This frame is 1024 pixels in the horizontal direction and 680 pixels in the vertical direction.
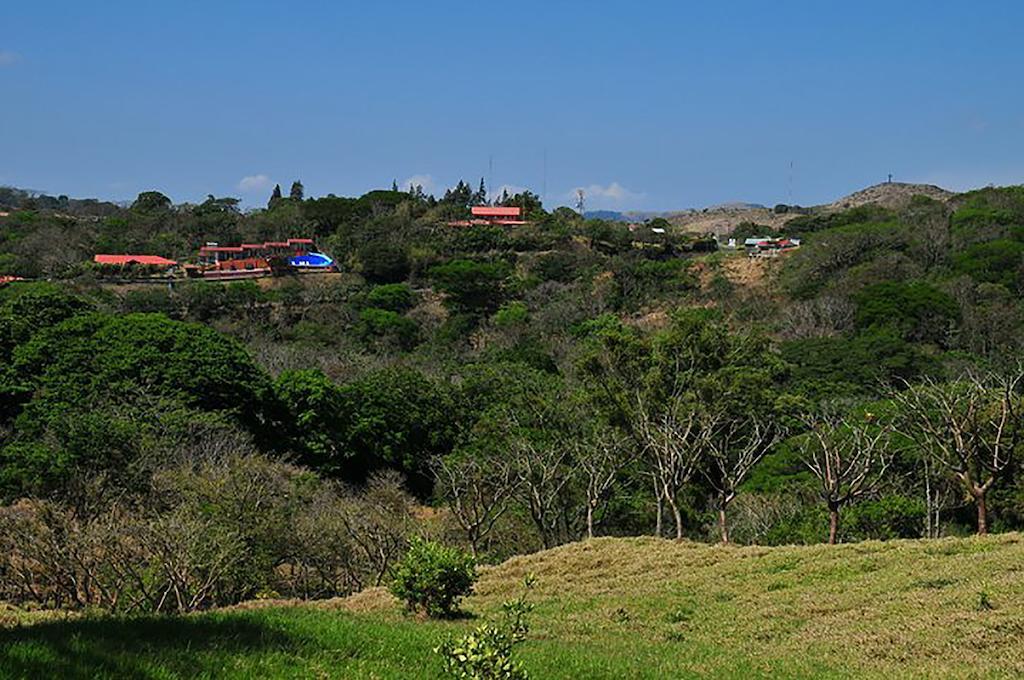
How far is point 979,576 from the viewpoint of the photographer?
1277cm

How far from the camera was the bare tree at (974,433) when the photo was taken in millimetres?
19266

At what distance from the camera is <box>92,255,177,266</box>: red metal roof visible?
233ft

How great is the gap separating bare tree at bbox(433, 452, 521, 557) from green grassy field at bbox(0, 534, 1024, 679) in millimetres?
4593

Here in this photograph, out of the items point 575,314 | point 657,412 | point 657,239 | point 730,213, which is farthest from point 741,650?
point 730,213

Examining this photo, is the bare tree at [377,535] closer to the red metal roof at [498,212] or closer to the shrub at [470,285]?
the shrub at [470,285]

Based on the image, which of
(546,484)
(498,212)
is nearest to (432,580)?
(546,484)

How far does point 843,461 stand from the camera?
24359mm

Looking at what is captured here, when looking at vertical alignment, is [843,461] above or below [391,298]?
below

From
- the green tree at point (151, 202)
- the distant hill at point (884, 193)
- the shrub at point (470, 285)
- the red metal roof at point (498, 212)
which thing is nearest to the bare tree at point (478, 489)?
the shrub at point (470, 285)

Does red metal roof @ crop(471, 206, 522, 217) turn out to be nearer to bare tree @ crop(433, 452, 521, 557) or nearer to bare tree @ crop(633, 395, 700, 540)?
bare tree @ crop(433, 452, 521, 557)

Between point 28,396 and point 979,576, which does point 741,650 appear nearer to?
point 979,576

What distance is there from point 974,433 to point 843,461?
4894 millimetres

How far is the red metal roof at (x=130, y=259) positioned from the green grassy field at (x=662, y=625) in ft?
199

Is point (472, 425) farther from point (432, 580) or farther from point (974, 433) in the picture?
point (432, 580)
